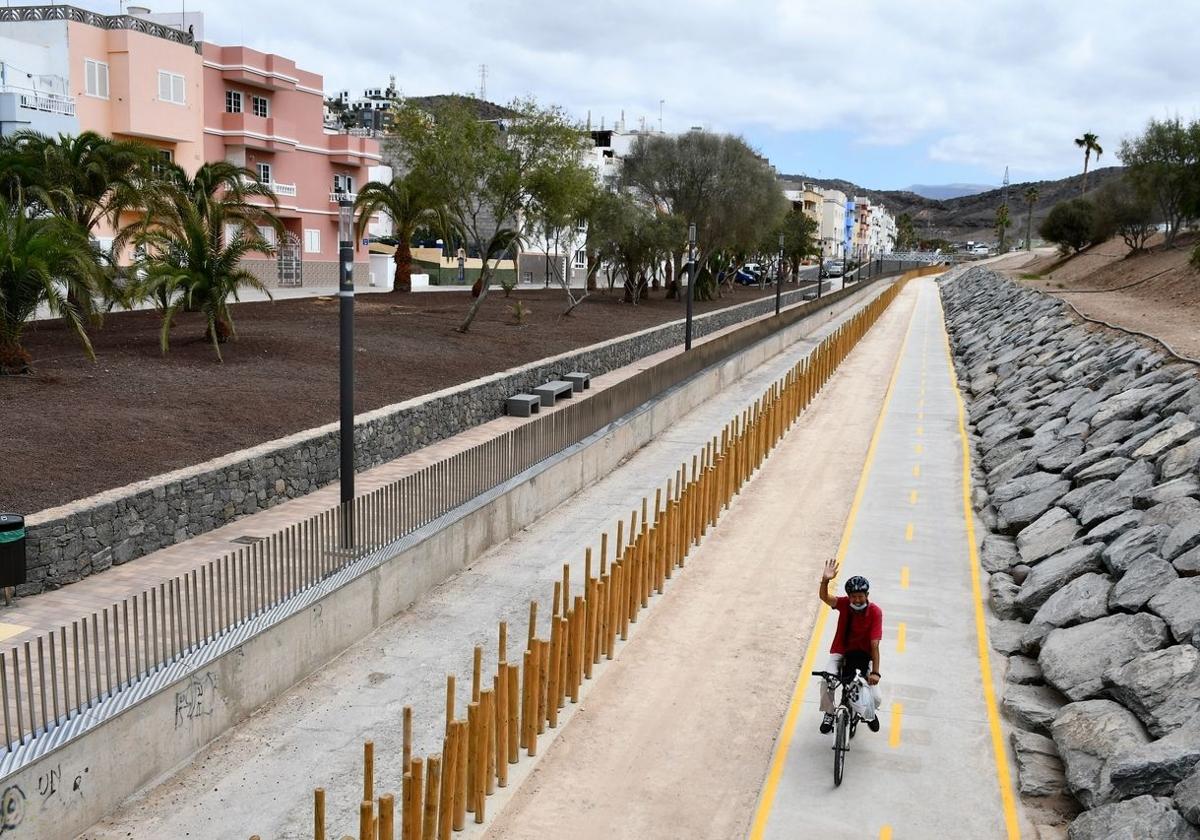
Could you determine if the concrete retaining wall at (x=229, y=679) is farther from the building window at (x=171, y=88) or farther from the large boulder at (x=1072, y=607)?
the building window at (x=171, y=88)

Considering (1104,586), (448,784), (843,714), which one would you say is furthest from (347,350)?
(1104,586)

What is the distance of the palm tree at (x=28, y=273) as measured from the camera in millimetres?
18797

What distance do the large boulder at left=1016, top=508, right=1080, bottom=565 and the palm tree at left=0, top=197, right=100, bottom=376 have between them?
49.7 feet

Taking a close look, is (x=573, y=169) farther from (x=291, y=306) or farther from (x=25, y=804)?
(x=25, y=804)

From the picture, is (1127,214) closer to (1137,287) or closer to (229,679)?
(1137,287)

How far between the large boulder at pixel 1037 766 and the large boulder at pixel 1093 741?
120 mm

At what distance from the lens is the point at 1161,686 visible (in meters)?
9.88

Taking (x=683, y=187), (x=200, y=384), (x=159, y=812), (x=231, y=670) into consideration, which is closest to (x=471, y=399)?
(x=200, y=384)

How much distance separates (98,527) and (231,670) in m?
3.69

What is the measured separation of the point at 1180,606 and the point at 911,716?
110 inches

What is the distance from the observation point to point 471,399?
2328cm

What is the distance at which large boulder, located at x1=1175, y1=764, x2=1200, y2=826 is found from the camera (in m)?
7.68

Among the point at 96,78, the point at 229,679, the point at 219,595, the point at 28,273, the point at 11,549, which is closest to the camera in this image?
the point at 229,679

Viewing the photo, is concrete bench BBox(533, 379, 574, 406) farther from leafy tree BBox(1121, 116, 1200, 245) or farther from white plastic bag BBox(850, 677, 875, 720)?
leafy tree BBox(1121, 116, 1200, 245)
